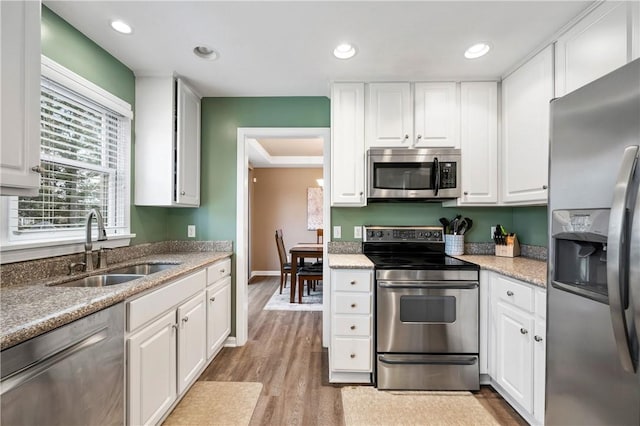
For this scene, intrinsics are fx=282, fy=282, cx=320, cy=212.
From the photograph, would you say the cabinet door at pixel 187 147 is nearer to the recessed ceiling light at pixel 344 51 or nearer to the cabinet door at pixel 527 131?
the recessed ceiling light at pixel 344 51

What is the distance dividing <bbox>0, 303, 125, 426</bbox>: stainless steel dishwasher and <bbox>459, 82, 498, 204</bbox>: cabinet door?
105 inches

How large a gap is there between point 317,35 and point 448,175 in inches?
60.1

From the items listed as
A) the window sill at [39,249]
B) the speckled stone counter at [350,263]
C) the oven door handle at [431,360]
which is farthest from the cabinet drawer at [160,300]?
the oven door handle at [431,360]

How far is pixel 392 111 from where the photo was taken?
2469mm

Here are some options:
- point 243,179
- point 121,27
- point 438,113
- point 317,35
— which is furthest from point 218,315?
point 438,113

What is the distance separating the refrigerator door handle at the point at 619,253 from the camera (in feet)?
2.95

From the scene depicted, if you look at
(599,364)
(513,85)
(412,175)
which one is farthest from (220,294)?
(513,85)

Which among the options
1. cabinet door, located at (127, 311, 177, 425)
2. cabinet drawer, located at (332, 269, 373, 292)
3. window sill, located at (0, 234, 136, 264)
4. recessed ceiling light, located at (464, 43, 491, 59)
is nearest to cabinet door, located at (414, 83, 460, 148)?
recessed ceiling light, located at (464, 43, 491, 59)

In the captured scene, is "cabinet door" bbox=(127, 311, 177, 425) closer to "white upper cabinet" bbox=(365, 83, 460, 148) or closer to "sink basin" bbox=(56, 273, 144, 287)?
"sink basin" bbox=(56, 273, 144, 287)

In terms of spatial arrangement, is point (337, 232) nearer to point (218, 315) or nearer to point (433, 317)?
point (433, 317)

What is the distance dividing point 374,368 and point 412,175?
1.58 meters

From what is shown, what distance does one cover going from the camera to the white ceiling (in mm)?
1620

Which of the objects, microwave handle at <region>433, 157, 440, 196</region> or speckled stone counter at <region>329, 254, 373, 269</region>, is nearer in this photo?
speckled stone counter at <region>329, 254, 373, 269</region>

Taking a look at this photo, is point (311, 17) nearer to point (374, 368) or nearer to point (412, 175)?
point (412, 175)
